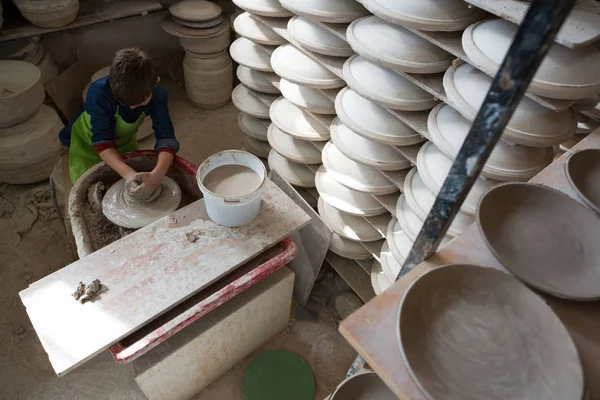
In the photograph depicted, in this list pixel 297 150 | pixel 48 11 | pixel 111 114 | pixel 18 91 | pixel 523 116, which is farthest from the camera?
pixel 48 11

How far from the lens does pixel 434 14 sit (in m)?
1.32

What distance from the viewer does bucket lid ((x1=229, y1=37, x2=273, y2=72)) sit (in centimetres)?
234

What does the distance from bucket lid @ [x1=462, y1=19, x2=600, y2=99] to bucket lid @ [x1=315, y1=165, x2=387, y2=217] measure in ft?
3.08

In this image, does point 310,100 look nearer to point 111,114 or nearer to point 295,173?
point 295,173

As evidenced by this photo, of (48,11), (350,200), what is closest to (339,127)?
(350,200)

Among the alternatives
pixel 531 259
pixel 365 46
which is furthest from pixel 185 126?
pixel 531 259

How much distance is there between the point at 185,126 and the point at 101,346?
2.58 m

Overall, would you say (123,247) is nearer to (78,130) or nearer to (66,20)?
(78,130)

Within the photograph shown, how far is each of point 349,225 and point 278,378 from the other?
88cm

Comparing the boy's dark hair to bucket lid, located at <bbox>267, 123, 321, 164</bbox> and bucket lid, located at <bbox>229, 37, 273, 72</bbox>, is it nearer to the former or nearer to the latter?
bucket lid, located at <bbox>229, 37, 273, 72</bbox>

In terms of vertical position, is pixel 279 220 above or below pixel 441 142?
below

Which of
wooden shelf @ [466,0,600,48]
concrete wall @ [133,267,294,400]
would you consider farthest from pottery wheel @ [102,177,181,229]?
wooden shelf @ [466,0,600,48]

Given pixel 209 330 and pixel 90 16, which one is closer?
pixel 209 330

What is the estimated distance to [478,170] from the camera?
756 millimetres
